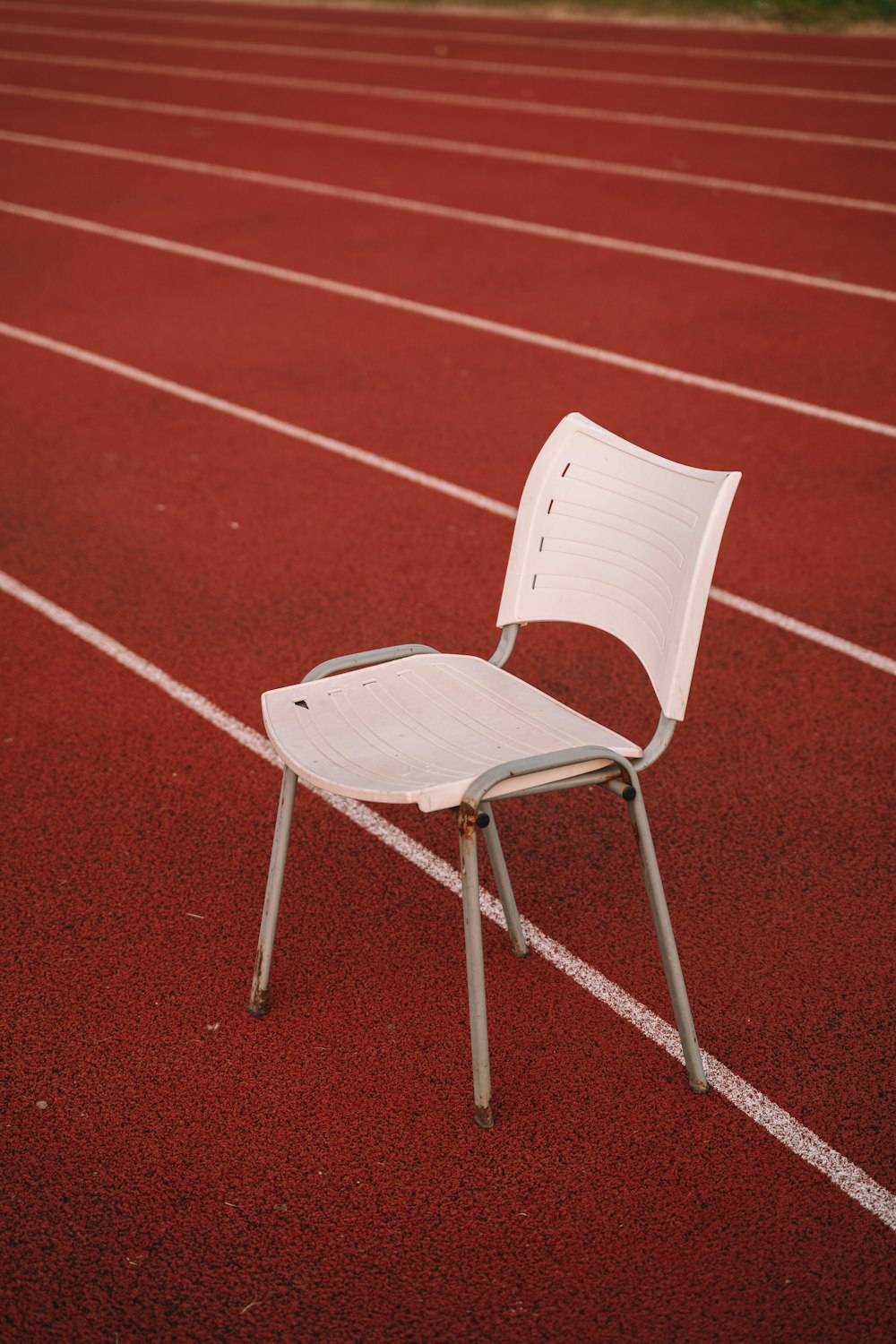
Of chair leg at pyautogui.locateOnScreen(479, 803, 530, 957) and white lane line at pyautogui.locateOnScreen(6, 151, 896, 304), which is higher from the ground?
white lane line at pyautogui.locateOnScreen(6, 151, 896, 304)

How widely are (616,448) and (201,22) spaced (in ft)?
60.5

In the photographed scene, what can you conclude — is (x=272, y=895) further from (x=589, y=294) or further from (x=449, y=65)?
(x=449, y=65)

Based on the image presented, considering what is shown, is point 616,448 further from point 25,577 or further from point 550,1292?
point 25,577

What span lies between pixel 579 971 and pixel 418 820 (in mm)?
734

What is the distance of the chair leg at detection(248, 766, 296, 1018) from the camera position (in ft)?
8.40

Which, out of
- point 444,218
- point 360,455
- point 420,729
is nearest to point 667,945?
point 420,729

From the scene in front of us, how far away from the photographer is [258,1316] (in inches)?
83.4

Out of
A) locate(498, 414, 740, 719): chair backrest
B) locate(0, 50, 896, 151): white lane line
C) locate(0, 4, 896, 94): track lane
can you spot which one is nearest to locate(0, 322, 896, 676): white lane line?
locate(498, 414, 740, 719): chair backrest

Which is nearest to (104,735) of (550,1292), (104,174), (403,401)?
(550,1292)

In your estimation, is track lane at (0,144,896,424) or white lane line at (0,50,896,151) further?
white lane line at (0,50,896,151)

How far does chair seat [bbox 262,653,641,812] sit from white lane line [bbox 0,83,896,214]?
7.41 m

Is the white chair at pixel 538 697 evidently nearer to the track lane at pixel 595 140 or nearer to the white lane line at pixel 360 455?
the white lane line at pixel 360 455

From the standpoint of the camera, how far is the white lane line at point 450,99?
35.4 feet

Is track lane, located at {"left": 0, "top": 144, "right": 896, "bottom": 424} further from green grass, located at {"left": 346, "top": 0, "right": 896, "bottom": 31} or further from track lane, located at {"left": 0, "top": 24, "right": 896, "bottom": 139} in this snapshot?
green grass, located at {"left": 346, "top": 0, "right": 896, "bottom": 31}
